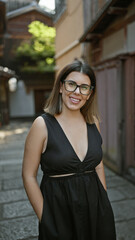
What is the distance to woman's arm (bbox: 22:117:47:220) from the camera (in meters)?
1.71

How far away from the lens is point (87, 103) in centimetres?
209

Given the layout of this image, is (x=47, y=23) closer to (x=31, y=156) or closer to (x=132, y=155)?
(x=132, y=155)

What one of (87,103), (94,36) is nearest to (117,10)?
(94,36)

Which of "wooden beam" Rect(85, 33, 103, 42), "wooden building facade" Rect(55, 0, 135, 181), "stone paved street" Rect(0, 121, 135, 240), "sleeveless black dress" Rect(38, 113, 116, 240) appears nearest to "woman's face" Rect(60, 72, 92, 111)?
"sleeveless black dress" Rect(38, 113, 116, 240)

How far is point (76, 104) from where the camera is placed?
183 centimetres

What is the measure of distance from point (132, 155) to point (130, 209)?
4.81 ft

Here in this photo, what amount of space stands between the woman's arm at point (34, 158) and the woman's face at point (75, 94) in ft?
0.81

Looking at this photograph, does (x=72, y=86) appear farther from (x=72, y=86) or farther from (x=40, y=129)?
(x=40, y=129)

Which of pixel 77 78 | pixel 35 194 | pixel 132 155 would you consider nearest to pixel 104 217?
pixel 35 194

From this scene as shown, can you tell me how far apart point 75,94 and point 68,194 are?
0.75 metres

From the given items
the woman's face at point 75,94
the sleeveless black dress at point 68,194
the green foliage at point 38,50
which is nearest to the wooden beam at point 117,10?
the woman's face at point 75,94

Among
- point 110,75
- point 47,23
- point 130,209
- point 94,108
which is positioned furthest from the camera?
point 47,23

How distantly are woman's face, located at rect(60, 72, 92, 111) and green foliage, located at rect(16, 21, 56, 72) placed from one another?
15977 millimetres

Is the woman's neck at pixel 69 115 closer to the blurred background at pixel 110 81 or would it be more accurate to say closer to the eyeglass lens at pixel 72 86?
the eyeglass lens at pixel 72 86
